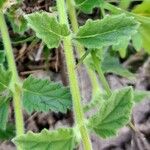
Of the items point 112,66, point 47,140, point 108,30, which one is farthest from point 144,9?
point 47,140

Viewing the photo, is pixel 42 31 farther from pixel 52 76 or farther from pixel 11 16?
pixel 52 76

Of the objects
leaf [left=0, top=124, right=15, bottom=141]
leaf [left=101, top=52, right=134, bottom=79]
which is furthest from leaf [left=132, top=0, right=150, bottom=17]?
leaf [left=0, top=124, right=15, bottom=141]

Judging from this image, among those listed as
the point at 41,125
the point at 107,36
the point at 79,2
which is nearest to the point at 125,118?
the point at 107,36

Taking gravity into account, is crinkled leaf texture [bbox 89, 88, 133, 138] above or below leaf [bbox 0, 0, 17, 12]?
below

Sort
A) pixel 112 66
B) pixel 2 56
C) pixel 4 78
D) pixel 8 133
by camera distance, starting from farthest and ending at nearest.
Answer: pixel 112 66 → pixel 8 133 → pixel 2 56 → pixel 4 78

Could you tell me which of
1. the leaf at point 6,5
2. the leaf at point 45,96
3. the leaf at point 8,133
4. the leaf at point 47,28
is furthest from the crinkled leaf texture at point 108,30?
the leaf at point 8,133

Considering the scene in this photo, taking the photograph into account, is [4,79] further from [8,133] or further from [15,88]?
[8,133]

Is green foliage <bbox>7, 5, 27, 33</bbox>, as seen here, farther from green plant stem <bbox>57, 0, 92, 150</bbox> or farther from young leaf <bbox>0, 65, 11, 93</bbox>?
green plant stem <bbox>57, 0, 92, 150</bbox>
